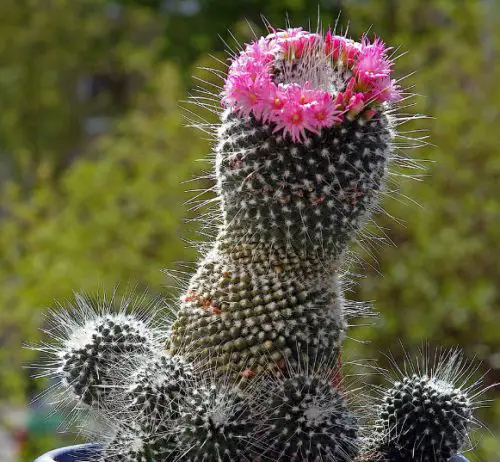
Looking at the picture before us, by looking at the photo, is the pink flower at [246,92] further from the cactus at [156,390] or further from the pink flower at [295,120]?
the cactus at [156,390]

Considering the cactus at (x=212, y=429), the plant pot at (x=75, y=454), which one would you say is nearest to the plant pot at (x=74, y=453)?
the plant pot at (x=75, y=454)

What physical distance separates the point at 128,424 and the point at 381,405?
0.58 metres

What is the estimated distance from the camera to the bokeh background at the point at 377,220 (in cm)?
477

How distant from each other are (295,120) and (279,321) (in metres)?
0.44

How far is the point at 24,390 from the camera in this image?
5645 millimetres

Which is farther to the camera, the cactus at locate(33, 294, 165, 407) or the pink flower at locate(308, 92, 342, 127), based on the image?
the cactus at locate(33, 294, 165, 407)

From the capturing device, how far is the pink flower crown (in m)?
1.85

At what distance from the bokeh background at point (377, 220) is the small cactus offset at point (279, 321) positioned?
200 cm

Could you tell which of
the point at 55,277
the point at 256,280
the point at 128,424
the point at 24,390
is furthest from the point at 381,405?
the point at 24,390

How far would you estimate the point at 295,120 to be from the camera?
72.4 inches

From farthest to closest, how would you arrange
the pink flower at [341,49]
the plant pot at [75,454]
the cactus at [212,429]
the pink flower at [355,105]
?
the plant pot at [75,454]
the pink flower at [341,49]
the pink flower at [355,105]
the cactus at [212,429]

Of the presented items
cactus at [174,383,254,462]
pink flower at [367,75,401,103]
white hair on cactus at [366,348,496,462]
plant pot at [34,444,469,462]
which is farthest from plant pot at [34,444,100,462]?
pink flower at [367,75,401,103]

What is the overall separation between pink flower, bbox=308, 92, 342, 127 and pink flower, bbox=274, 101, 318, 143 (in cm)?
1

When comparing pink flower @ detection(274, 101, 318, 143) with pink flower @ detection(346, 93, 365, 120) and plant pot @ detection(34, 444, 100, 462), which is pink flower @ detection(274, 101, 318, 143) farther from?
plant pot @ detection(34, 444, 100, 462)
